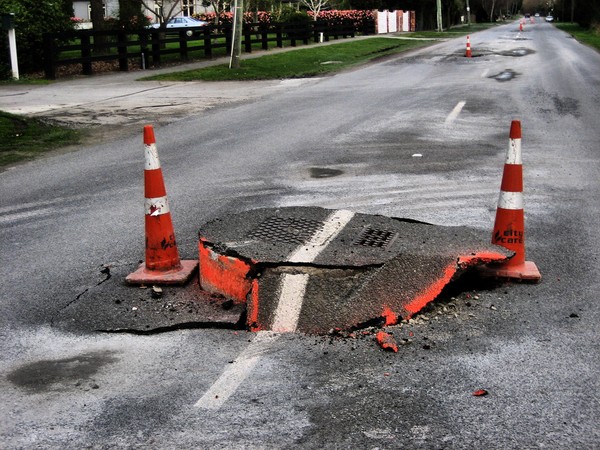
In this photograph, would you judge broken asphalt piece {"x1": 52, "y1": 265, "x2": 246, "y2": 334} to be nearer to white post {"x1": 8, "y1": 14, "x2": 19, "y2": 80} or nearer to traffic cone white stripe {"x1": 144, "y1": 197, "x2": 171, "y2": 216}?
traffic cone white stripe {"x1": 144, "y1": 197, "x2": 171, "y2": 216}

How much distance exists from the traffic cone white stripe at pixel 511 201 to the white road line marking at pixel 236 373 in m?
2.07

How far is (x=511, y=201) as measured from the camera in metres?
5.46

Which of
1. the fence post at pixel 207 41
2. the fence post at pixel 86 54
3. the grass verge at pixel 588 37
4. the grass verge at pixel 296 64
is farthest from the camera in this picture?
the grass verge at pixel 588 37

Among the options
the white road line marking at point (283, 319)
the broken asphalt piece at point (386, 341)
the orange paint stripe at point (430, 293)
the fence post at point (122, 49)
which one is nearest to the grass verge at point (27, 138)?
the white road line marking at point (283, 319)

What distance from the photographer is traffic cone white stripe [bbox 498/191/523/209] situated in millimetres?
5438

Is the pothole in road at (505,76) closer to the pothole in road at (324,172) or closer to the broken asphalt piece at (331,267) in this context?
the pothole in road at (324,172)

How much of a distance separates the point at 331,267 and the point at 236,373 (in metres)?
1.13

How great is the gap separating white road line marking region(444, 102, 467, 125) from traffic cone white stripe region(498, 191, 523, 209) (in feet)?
24.1

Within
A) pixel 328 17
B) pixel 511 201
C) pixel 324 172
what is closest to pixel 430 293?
pixel 511 201

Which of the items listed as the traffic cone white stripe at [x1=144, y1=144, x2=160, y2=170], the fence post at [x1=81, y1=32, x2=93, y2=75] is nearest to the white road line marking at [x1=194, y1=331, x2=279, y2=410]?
the traffic cone white stripe at [x1=144, y1=144, x2=160, y2=170]

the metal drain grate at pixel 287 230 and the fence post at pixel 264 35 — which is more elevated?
the fence post at pixel 264 35

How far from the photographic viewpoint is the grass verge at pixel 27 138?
10734 mm

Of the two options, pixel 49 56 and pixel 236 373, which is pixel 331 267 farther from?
pixel 49 56

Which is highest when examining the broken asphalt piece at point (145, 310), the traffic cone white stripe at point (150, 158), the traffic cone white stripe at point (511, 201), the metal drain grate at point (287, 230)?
the traffic cone white stripe at point (150, 158)
